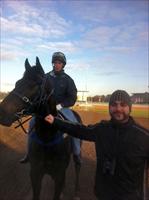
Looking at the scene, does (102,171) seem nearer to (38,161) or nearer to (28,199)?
(38,161)

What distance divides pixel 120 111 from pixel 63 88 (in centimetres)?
318

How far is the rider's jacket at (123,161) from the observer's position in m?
4.58

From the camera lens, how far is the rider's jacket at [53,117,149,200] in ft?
15.0

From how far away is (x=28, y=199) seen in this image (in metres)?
7.94

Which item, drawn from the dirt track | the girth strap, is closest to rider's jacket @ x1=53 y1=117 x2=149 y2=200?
the girth strap

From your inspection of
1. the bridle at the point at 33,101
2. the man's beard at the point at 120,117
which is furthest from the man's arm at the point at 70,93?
the man's beard at the point at 120,117

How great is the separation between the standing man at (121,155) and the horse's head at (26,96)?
1.40 meters

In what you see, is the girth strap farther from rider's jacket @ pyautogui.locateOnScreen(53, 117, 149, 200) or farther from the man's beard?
the man's beard

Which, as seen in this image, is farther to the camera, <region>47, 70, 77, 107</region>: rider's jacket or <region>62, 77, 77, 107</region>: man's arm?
<region>62, 77, 77, 107</region>: man's arm

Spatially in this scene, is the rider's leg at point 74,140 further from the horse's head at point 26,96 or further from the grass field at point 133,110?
the grass field at point 133,110

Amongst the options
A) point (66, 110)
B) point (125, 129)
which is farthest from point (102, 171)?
point (66, 110)

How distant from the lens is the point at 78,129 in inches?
206

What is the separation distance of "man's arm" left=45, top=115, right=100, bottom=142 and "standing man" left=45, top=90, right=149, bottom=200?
0.24 metres

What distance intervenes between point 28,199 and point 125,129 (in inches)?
156
